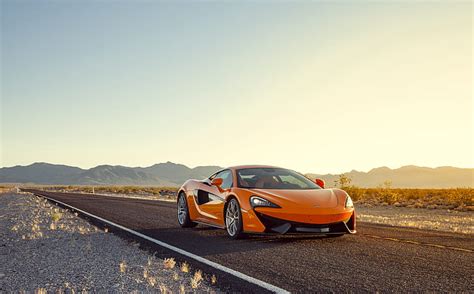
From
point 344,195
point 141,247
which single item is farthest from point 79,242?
point 344,195

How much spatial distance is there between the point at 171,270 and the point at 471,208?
2779 cm

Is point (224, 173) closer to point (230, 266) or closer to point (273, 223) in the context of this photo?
point (273, 223)

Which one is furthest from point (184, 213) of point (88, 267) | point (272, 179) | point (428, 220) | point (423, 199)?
point (423, 199)

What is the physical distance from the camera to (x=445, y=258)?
668 cm

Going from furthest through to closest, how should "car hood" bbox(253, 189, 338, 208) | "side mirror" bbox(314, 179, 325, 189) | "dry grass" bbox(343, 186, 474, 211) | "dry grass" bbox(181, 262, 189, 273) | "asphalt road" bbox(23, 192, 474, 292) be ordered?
"dry grass" bbox(343, 186, 474, 211) → "side mirror" bbox(314, 179, 325, 189) → "car hood" bbox(253, 189, 338, 208) → "dry grass" bbox(181, 262, 189, 273) → "asphalt road" bbox(23, 192, 474, 292)

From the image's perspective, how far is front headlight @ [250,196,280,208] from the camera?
825cm

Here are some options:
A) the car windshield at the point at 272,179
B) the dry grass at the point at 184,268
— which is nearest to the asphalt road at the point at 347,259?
the dry grass at the point at 184,268

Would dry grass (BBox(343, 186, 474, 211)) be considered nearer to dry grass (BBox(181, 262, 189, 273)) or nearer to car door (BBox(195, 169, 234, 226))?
car door (BBox(195, 169, 234, 226))

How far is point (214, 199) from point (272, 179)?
1.28 meters

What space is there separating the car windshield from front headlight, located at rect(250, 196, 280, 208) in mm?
658

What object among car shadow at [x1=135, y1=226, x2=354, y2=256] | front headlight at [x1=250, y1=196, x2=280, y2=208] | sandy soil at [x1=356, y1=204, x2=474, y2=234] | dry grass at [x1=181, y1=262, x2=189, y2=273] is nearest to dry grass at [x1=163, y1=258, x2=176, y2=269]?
dry grass at [x1=181, y1=262, x2=189, y2=273]

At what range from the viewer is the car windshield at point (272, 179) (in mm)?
9352

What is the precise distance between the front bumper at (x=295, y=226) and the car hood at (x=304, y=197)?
319 millimetres

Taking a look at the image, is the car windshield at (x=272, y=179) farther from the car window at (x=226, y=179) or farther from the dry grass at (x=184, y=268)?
the dry grass at (x=184, y=268)
